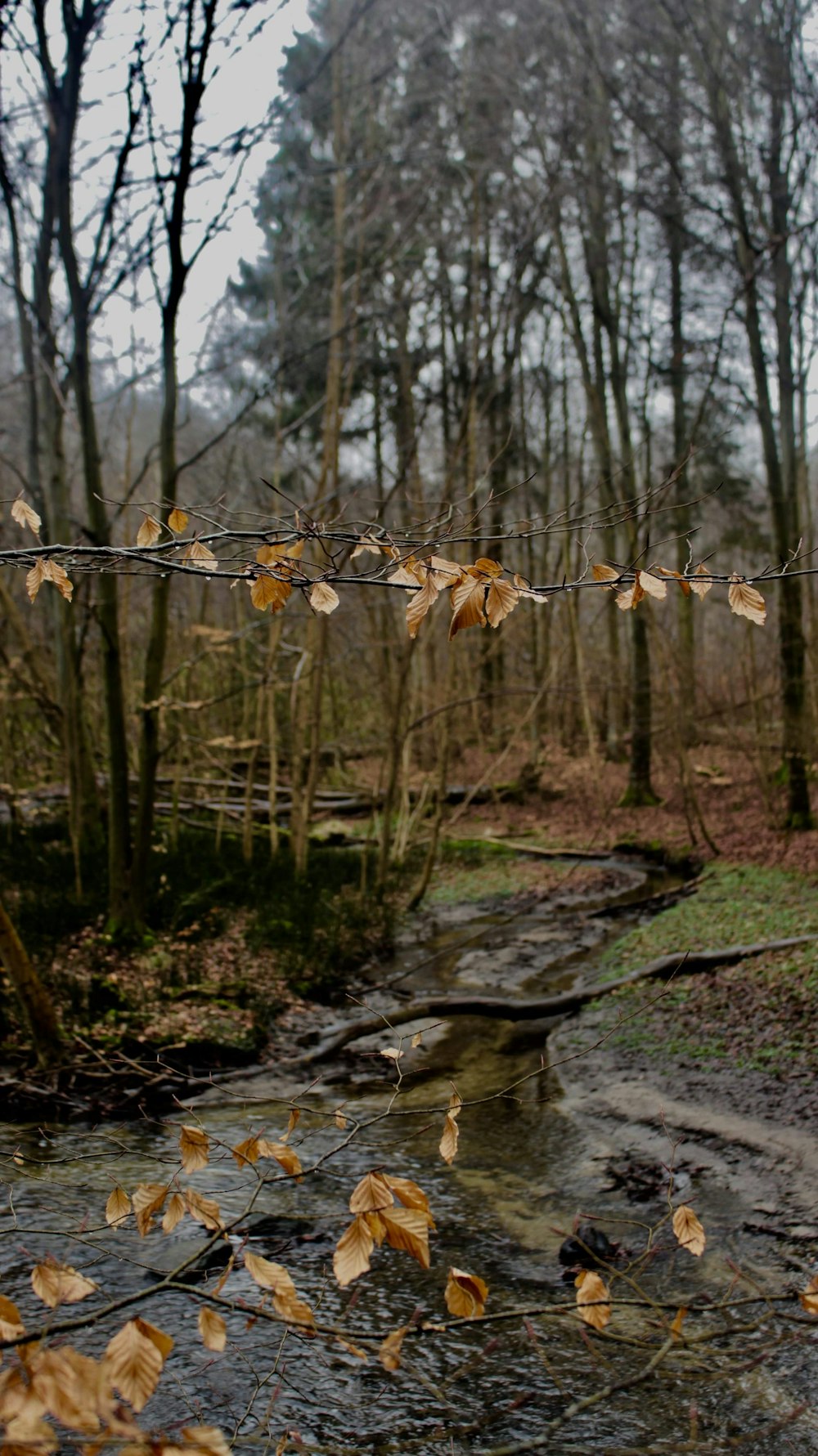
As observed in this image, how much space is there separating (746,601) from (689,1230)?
160cm

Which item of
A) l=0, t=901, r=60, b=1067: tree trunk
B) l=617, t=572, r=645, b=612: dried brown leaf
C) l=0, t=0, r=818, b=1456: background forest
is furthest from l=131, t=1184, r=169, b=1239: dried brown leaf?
l=0, t=901, r=60, b=1067: tree trunk

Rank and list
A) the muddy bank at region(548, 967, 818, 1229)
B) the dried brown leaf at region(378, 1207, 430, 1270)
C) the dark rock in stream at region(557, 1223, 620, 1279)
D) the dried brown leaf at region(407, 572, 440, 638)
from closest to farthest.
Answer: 1. the dried brown leaf at region(378, 1207, 430, 1270)
2. the dried brown leaf at region(407, 572, 440, 638)
3. the dark rock in stream at region(557, 1223, 620, 1279)
4. the muddy bank at region(548, 967, 818, 1229)

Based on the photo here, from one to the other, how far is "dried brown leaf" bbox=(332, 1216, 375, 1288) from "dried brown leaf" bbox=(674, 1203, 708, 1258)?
0.94 metres

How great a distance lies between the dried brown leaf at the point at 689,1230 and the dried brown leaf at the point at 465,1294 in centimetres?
66

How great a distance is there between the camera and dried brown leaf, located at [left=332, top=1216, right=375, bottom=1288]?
1.90 m

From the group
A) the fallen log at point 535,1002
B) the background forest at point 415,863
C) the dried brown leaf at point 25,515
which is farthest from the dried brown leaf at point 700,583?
the fallen log at point 535,1002

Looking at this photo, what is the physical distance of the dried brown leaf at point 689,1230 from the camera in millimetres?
2473

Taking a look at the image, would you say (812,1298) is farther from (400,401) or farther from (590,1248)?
(400,401)

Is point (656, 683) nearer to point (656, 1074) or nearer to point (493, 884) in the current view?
point (493, 884)

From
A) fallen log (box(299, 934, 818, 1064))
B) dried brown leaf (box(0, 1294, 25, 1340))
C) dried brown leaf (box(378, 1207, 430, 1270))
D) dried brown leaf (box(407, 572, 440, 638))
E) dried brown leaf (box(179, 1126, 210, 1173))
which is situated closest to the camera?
dried brown leaf (box(0, 1294, 25, 1340))

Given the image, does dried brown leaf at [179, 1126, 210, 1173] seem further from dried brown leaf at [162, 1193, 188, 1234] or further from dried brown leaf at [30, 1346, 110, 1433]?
dried brown leaf at [30, 1346, 110, 1433]

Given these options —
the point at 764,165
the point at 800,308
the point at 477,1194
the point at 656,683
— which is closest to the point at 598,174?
the point at 764,165

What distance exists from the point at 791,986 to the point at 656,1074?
43.6 inches

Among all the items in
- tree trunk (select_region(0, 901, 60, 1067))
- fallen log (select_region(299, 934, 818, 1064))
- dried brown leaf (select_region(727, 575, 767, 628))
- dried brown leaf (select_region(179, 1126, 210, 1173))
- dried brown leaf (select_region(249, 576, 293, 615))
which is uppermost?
dried brown leaf (select_region(249, 576, 293, 615))
